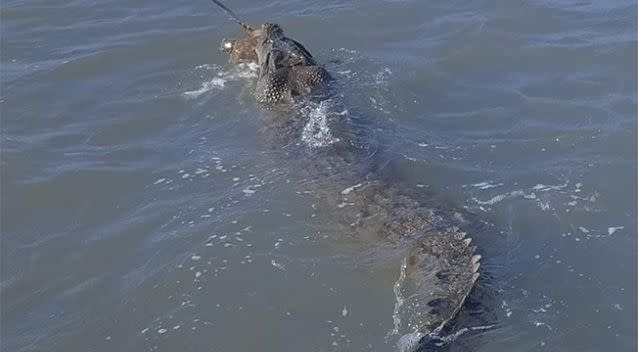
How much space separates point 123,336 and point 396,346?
201cm

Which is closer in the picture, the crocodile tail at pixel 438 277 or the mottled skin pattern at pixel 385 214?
the crocodile tail at pixel 438 277

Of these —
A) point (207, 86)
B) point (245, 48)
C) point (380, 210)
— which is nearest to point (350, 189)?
point (380, 210)

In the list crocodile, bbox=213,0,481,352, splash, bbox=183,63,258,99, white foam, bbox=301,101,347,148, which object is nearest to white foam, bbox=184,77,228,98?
splash, bbox=183,63,258,99

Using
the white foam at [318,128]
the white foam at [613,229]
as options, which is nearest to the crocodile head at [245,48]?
the white foam at [318,128]

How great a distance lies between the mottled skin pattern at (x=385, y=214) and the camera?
6.09 meters

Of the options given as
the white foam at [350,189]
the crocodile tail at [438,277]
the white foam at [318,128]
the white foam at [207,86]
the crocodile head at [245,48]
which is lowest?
the crocodile tail at [438,277]

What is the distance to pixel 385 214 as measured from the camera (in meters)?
7.09

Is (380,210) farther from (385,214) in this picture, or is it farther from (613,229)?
(613,229)

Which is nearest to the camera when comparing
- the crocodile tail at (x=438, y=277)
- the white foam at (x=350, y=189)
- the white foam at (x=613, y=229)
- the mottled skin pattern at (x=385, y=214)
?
the crocodile tail at (x=438, y=277)

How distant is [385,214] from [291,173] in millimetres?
1218

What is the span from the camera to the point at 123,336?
6.38 meters

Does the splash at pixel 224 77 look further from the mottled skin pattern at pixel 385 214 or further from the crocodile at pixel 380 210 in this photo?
the mottled skin pattern at pixel 385 214

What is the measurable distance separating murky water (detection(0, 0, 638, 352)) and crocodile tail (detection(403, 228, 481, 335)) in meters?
0.13

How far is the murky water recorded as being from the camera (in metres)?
6.40
